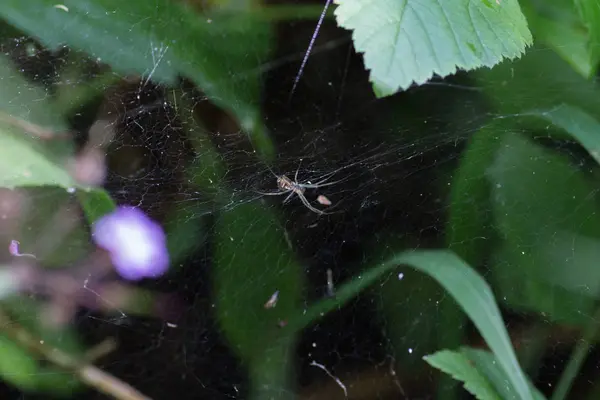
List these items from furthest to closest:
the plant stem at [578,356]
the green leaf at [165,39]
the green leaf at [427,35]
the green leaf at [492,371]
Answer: the green leaf at [165,39] < the plant stem at [578,356] < the green leaf at [492,371] < the green leaf at [427,35]

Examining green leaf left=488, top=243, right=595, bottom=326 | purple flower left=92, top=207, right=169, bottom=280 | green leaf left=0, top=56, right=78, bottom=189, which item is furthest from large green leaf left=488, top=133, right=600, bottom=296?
green leaf left=0, top=56, right=78, bottom=189

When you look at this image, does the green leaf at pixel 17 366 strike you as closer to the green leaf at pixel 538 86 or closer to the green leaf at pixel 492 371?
the green leaf at pixel 492 371

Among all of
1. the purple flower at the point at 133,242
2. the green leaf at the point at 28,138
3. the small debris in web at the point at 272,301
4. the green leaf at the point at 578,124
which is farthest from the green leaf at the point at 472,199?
the green leaf at the point at 28,138

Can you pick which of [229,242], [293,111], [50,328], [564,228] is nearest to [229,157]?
[229,242]

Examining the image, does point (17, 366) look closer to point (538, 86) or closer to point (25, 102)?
point (25, 102)

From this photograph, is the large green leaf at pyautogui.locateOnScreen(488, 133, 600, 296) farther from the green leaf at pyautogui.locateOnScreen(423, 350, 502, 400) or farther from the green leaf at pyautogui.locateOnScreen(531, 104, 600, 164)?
the green leaf at pyautogui.locateOnScreen(423, 350, 502, 400)

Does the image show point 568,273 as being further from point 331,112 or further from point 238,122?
point 238,122
